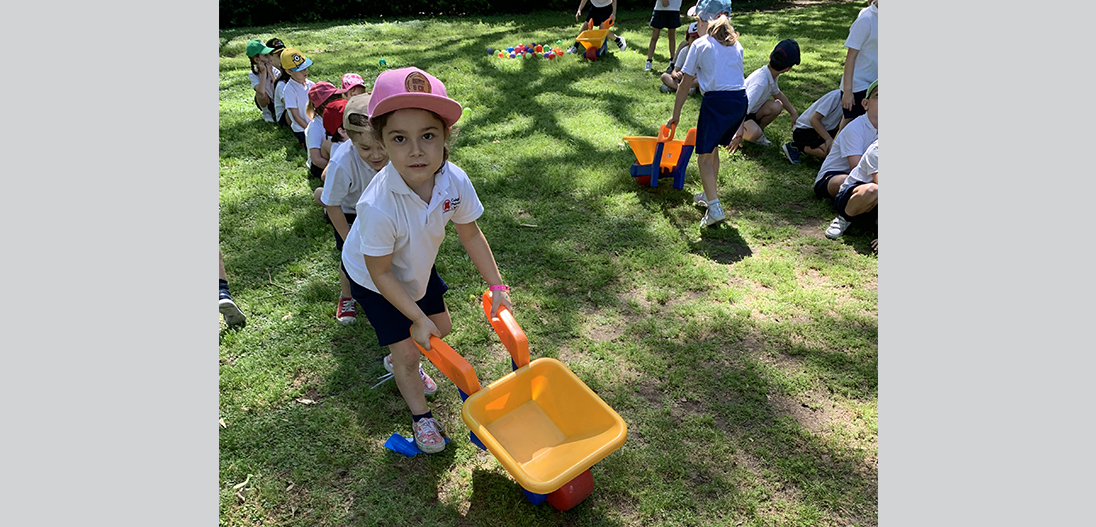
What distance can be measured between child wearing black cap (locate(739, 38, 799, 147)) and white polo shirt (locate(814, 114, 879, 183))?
2.95 feet

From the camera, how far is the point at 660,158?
4648mm

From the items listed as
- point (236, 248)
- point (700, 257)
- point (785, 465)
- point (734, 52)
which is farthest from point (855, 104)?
point (236, 248)

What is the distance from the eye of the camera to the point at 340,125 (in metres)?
3.42

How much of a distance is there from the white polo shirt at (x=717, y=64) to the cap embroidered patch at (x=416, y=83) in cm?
259

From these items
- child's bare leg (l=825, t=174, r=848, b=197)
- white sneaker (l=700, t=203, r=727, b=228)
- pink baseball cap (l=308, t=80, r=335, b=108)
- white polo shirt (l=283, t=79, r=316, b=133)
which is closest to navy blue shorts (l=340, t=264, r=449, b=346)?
pink baseball cap (l=308, t=80, r=335, b=108)

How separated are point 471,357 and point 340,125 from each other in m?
1.45

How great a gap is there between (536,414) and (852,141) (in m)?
3.35

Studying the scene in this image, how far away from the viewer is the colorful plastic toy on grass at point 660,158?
4.62m

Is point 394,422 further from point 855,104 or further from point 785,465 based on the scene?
point 855,104

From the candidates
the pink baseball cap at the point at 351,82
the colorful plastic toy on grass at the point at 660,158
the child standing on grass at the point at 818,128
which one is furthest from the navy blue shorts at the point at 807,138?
the pink baseball cap at the point at 351,82

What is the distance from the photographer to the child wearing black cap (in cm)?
531

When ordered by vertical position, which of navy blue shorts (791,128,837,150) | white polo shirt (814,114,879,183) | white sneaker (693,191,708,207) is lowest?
white sneaker (693,191,708,207)

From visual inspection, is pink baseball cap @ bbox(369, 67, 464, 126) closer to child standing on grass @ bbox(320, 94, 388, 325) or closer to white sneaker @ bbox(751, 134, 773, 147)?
child standing on grass @ bbox(320, 94, 388, 325)

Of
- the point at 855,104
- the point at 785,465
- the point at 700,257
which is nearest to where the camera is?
the point at 785,465
